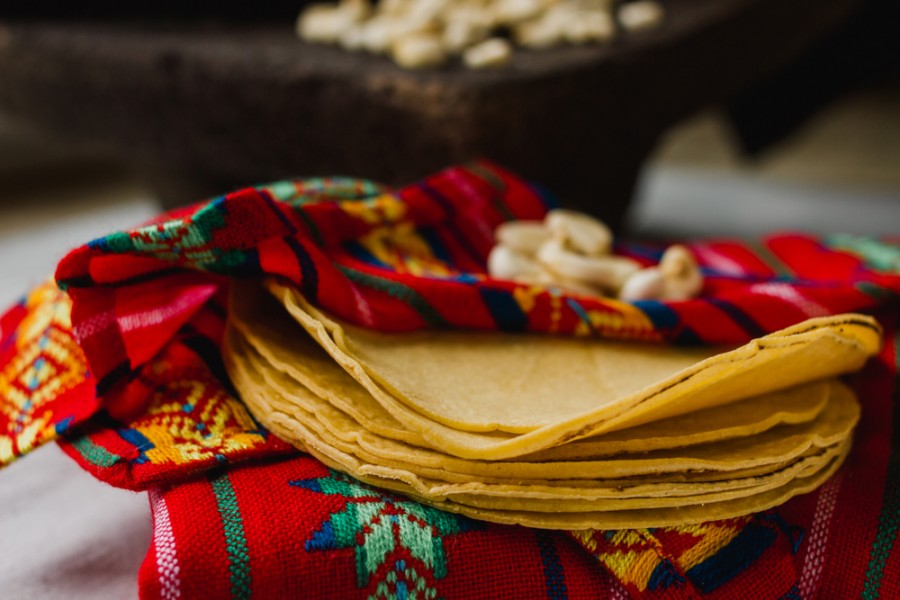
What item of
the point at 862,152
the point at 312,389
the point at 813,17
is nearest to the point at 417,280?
the point at 312,389

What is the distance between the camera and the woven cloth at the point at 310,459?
0.45 m

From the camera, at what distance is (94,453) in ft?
1.61

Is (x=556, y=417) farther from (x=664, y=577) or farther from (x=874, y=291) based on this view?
(x=874, y=291)

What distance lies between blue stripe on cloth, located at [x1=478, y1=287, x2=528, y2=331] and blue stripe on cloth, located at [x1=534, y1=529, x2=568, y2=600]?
18cm

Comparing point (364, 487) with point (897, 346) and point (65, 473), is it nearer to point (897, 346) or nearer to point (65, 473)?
point (65, 473)

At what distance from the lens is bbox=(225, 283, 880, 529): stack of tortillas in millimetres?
451

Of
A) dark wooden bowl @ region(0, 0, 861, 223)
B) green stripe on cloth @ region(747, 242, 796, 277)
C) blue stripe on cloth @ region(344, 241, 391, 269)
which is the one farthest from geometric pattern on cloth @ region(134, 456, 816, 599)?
dark wooden bowl @ region(0, 0, 861, 223)

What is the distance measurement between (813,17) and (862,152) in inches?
42.5

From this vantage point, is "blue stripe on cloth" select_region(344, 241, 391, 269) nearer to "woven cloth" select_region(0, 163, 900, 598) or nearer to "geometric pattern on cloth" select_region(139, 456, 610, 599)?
"woven cloth" select_region(0, 163, 900, 598)

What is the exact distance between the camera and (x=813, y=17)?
141cm

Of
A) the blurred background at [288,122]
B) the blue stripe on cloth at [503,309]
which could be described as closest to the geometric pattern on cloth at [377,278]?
the blue stripe on cloth at [503,309]

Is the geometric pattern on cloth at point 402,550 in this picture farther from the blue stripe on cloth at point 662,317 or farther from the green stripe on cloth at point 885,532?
the blue stripe on cloth at point 662,317

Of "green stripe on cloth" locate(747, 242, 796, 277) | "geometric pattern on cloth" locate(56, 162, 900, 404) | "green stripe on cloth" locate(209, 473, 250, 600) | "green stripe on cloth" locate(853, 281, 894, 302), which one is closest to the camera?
"green stripe on cloth" locate(209, 473, 250, 600)

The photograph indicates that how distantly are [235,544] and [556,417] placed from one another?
21 centimetres
